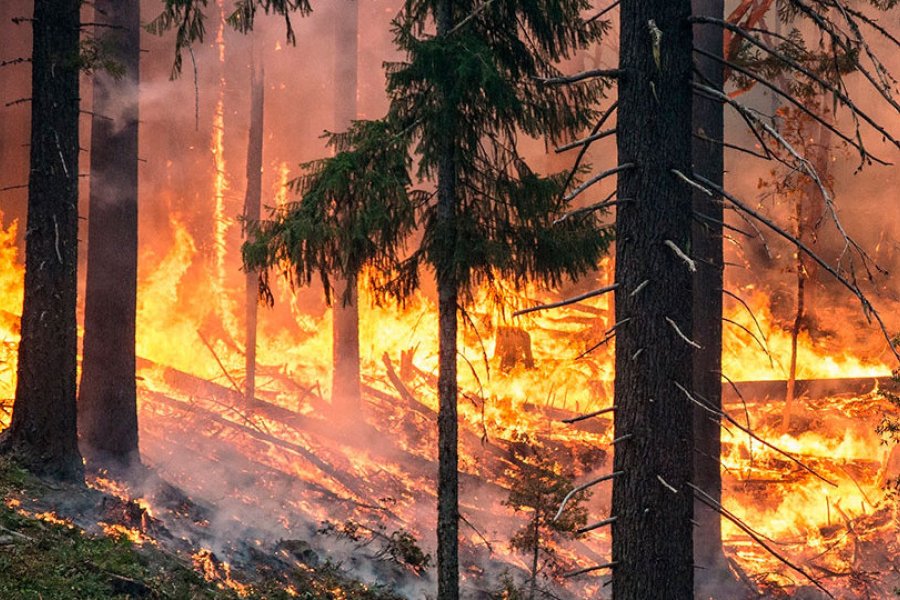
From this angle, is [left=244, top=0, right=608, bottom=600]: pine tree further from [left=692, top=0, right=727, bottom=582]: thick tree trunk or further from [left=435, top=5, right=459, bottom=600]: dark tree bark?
[left=692, top=0, right=727, bottom=582]: thick tree trunk

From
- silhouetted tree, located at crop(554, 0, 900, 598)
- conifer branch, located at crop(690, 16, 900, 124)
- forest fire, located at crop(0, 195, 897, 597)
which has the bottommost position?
forest fire, located at crop(0, 195, 897, 597)

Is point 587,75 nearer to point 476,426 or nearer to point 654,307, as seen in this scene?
point 654,307

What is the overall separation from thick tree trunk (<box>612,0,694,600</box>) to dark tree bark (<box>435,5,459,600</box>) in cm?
381

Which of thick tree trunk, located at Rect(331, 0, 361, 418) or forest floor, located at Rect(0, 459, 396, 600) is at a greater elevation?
thick tree trunk, located at Rect(331, 0, 361, 418)

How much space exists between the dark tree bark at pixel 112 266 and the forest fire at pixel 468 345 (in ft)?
0.46

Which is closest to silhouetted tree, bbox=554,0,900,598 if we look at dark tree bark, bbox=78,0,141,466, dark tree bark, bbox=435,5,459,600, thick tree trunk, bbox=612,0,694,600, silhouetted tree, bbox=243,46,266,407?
thick tree trunk, bbox=612,0,694,600

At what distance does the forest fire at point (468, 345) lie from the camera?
572 centimetres

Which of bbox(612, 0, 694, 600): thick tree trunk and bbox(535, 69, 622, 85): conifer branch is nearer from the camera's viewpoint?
bbox(535, 69, 622, 85): conifer branch

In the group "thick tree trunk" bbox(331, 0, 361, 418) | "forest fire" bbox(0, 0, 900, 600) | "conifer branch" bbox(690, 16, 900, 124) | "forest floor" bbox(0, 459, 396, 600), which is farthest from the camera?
"thick tree trunk" bbox(331, 0, 361, 418)

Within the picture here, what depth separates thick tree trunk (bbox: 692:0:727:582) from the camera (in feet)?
41.1

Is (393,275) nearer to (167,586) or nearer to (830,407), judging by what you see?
(167,586)

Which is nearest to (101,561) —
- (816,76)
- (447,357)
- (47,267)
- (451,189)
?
(47,267)

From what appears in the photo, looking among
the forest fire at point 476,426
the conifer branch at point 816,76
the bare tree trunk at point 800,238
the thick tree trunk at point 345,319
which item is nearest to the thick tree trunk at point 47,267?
the forest fire at point 476,426

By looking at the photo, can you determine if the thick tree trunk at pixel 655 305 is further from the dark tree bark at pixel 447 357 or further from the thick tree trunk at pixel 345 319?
the thick tree trunk at pixel 345 319
